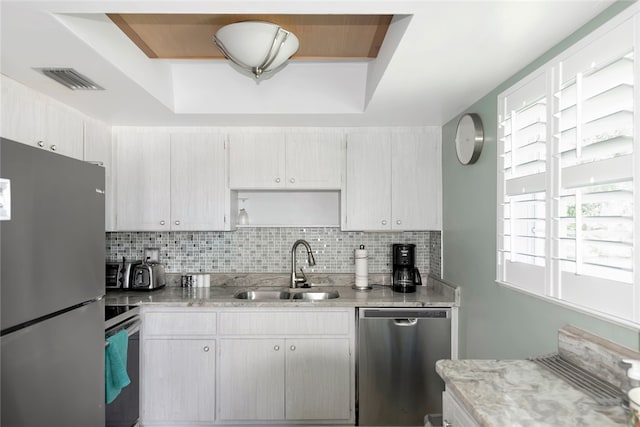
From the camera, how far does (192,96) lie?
8.19ft

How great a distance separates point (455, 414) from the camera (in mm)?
1268

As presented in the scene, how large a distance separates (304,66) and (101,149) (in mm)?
1548

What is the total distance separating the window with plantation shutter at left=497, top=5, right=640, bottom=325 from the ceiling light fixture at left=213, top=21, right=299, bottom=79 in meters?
1.10

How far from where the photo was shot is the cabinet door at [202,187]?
9.23 ft

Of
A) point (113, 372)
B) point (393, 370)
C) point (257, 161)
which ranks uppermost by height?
point (257, 161)

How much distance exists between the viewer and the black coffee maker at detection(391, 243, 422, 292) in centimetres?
281

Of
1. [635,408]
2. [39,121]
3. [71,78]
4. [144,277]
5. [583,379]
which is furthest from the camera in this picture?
[144,277]

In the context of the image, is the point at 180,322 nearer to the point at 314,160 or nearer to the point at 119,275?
the point at 119,275

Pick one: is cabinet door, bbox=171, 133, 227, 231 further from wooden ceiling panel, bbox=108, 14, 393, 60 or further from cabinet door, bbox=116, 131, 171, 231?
wooden ceiling panel, bbox=108, 14, 393, 60

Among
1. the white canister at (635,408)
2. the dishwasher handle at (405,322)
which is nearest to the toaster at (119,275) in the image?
the dishwasher handle at (405,322)

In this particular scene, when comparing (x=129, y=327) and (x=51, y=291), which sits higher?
(x=51, y=291)

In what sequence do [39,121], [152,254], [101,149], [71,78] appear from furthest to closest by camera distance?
1. [152,254]
2. [101,149]
3. [39,121]
4. [71,78]

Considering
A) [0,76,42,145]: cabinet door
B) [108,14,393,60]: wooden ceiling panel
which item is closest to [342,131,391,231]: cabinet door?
[108,14,393,60]: wooden ceiling panel

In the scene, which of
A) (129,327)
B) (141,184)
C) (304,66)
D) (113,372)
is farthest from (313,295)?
(304,66)
